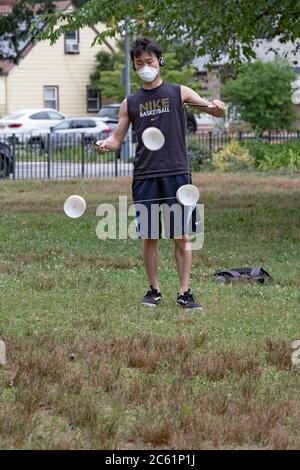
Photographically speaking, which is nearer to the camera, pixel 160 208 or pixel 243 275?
pixel 160 208

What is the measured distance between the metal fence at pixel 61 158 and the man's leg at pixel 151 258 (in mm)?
15698

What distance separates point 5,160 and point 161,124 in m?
16.1

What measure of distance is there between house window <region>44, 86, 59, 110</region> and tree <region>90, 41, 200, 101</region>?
173cm

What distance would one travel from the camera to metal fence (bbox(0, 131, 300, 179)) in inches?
928

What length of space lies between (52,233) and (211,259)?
2917 mm

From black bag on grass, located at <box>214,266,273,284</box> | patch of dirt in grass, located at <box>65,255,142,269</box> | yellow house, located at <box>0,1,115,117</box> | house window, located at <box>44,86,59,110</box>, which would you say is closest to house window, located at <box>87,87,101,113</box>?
yellow house, located at <box>0,1,115,117</box>

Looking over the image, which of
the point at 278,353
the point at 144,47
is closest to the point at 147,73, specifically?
the point at 144,47

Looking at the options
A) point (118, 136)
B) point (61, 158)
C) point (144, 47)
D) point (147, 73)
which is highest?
point (144, 47)

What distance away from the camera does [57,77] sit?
47156 millimetres

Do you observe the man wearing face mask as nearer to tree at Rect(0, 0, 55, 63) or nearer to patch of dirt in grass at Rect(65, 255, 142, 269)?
patch of dirt in grass at Rect(65, 255, 142, 269)

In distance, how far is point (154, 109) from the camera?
7312 millimetres

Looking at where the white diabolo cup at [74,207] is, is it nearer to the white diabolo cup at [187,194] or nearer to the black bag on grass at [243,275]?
the white diabolo cup at [187,194]

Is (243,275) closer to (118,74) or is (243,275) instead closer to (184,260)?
(184,260)
